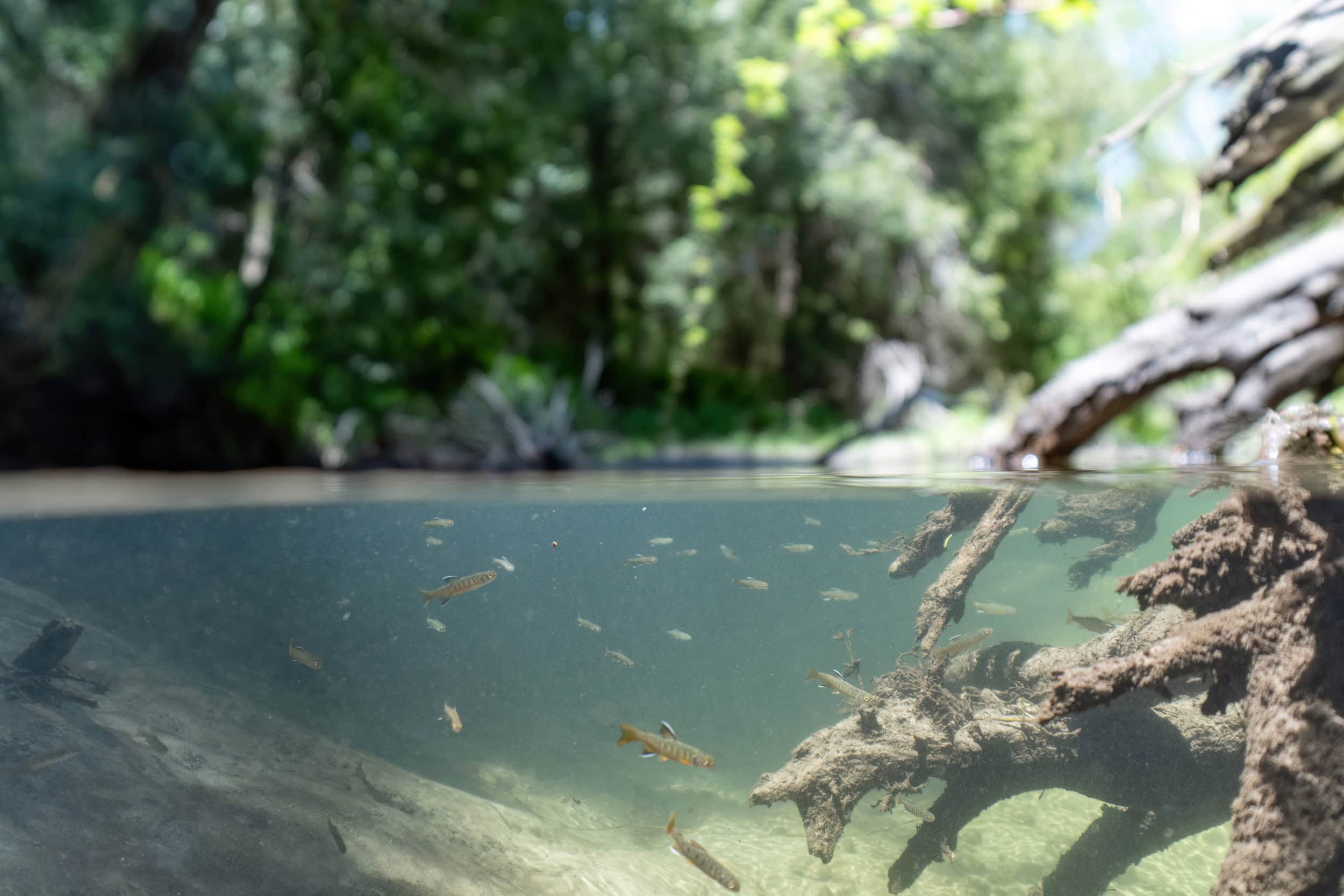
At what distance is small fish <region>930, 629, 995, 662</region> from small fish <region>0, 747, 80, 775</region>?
556 centimetres

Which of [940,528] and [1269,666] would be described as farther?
[940,528]

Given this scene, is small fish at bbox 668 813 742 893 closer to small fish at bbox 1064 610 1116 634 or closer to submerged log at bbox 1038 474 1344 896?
submerged log at bbox 1038 474 1344 896

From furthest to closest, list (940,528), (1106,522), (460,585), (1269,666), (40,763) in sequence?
(940,528) < (1106,522) < (40,763) < (460,585) < (1269,666)

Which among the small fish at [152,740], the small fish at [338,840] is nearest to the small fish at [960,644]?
the small fish at [338,840]

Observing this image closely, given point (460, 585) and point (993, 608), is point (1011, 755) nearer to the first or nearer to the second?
point (993, 608)

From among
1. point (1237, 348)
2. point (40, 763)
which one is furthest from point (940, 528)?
point (40, 763)

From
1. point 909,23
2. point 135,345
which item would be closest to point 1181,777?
point 909,23

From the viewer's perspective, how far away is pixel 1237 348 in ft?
18.3

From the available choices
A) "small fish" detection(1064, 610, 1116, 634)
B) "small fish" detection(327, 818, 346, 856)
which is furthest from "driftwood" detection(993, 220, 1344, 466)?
"small fish" detection(327, 818, 346, 856)

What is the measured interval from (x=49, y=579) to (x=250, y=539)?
63.1 inches

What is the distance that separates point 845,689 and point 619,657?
1.96 metres

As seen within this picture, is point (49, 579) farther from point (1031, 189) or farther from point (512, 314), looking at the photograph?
point (1031, 189)

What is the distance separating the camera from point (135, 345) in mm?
14016

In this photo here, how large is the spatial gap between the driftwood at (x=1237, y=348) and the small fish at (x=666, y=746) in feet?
10.4
